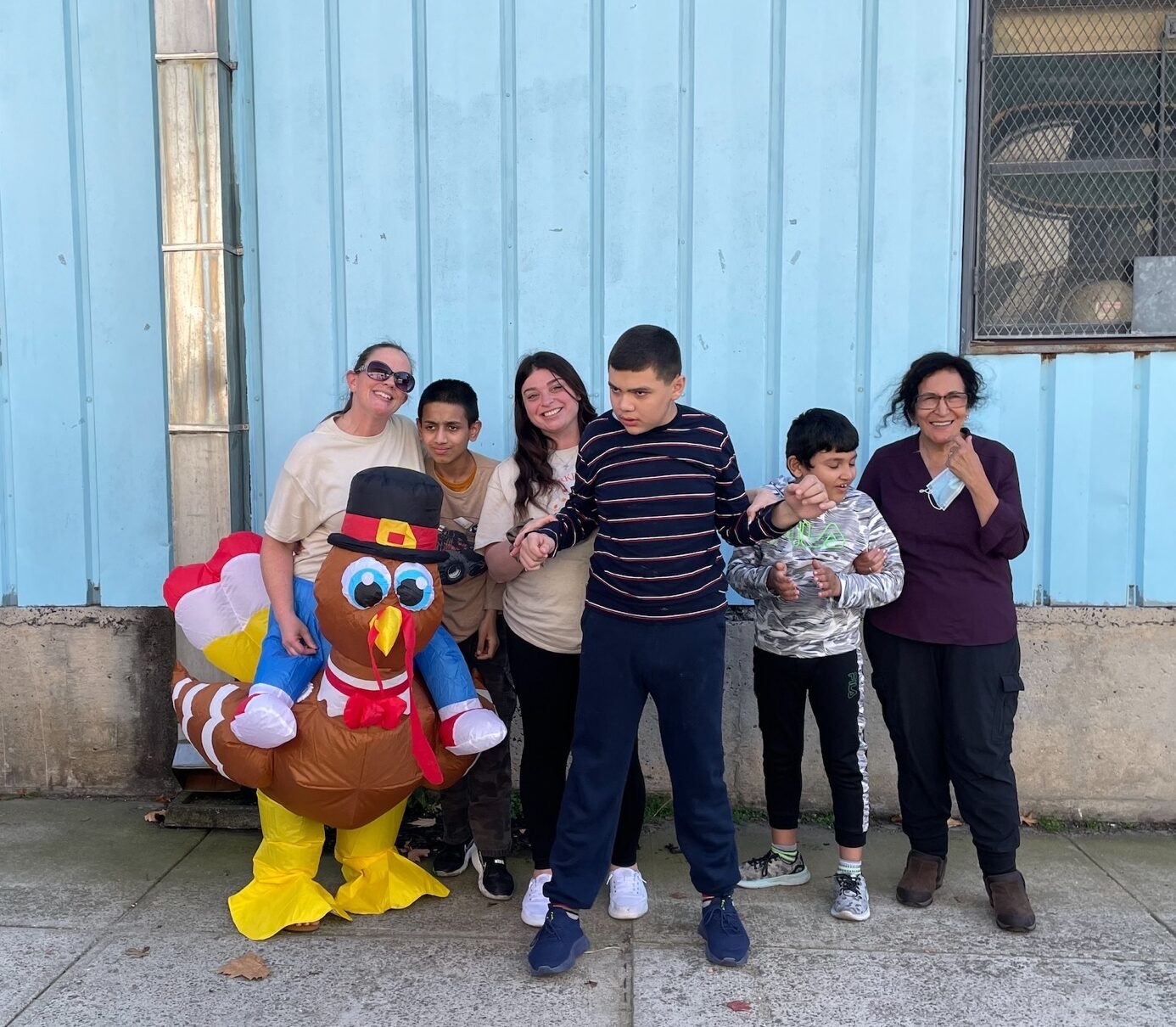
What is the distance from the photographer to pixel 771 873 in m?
3.75

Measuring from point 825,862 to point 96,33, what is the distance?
4.62 metres

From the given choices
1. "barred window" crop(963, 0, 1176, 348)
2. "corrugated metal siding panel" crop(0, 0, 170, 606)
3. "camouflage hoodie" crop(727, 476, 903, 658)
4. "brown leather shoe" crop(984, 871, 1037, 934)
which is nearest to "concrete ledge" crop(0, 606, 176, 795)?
"corrugated metal siding panel" crop(0, 0, 170, 606)

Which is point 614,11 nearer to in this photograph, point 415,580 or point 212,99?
point 212,99

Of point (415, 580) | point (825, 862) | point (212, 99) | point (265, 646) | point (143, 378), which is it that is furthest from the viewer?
point (143, 378)

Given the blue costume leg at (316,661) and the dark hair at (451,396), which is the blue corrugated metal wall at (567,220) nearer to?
the dark hair at (451,396)

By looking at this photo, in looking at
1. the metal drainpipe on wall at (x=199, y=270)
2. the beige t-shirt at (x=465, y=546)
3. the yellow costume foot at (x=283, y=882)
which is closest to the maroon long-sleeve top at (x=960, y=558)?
the beige t-shirt at (x=465, y=546)

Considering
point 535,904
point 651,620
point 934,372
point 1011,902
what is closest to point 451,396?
point 651,620

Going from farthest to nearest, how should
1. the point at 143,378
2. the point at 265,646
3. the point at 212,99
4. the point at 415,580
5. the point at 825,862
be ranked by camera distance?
the point at 143,378 < the point at 212,99 < the point at 825,862 < the point at 265,646 < the point at 415,580

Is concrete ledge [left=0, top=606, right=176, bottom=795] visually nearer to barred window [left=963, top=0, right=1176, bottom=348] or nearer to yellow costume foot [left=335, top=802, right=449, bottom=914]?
yellow costume foot [left=335, top=802, right=449, bottom=914]

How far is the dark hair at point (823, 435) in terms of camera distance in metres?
3.31

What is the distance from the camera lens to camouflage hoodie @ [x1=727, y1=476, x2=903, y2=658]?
3.43 meters

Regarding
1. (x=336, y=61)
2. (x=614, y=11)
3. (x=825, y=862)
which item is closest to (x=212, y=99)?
(x=336, y=61)

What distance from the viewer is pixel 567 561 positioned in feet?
11.1

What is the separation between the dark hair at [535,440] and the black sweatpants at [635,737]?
0.49 meters
